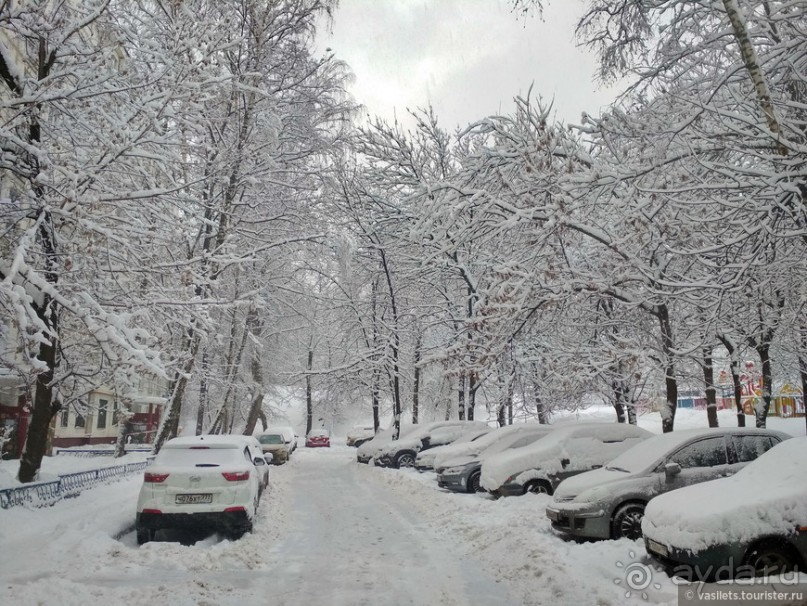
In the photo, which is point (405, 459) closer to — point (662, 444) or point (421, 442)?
point (421, 442)

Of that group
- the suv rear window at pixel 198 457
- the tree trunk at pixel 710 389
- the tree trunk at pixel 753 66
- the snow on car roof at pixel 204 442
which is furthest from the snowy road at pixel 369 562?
the tree trunk at pixel 710 389

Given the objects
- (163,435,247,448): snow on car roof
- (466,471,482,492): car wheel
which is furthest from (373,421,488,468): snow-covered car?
(163,435,247,448): snow on car roof

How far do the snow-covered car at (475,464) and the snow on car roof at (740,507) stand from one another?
25.1 feet

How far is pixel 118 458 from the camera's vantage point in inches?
838

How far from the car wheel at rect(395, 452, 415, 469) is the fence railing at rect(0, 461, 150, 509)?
431 inches

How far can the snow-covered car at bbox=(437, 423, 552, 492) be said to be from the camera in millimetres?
14477

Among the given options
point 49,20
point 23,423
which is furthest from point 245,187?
point 23,423

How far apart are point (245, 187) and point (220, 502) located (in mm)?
10576

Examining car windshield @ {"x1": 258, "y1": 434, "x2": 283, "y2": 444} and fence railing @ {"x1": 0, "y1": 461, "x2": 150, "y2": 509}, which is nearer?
fence railing @ {"x1": 0, "y1": 461, "x2": 150, "y2": 509}

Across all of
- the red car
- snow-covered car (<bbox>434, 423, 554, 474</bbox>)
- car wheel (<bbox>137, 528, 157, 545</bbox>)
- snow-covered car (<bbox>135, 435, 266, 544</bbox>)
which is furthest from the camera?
the red car

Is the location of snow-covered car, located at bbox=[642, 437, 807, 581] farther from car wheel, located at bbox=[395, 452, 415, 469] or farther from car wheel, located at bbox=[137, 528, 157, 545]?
car wheel, located at bbox=[395, 452, 415, 469]

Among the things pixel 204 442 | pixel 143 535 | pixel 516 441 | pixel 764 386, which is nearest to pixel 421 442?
pixel 516 441

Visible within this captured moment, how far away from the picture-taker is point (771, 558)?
5754 mm

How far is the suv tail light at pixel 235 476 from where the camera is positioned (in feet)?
29.1
